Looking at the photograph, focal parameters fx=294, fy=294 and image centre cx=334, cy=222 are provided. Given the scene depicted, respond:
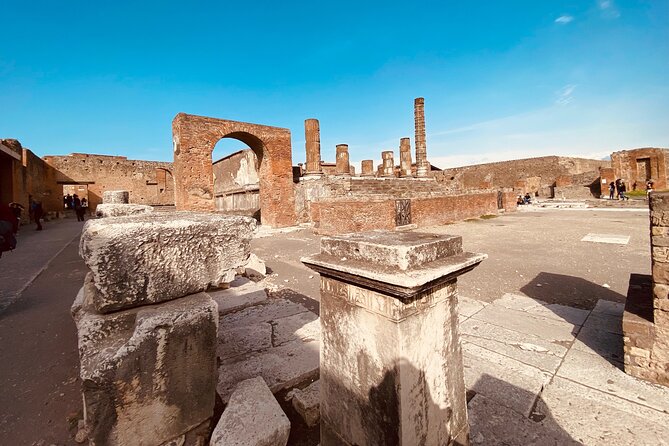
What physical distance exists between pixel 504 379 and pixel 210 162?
11590 mm

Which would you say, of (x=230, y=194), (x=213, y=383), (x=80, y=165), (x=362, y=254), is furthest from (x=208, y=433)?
(x=80, y=165)

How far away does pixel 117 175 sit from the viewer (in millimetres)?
24703

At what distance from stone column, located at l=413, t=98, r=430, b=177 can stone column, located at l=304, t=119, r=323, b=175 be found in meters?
7.65

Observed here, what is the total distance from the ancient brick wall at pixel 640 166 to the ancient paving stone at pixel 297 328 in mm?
30778

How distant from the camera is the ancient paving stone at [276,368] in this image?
207 centimetres

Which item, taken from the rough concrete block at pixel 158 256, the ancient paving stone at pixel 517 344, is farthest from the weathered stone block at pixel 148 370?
the ancient paving stone at pixel 517 344

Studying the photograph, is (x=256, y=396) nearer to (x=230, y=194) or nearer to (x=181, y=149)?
(x=181, y=149)

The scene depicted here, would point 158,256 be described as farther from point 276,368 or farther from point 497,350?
point 497,350

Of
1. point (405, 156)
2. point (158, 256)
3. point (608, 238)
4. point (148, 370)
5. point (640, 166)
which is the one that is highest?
point (405, 156)

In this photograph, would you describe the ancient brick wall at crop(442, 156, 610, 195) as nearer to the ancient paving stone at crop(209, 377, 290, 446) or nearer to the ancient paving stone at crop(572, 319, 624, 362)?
the ancient paving stone at crop(572, 319, 624, 362)

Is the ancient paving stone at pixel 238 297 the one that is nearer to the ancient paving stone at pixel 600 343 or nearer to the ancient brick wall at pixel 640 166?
the ancient paving stone at pixel 600 343

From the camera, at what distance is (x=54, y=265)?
21.9ft

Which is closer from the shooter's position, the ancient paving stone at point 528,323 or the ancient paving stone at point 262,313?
the ancient paving stone at point 528,323

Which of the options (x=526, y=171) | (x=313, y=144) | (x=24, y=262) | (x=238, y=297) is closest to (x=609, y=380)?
(x=238, y=297)
